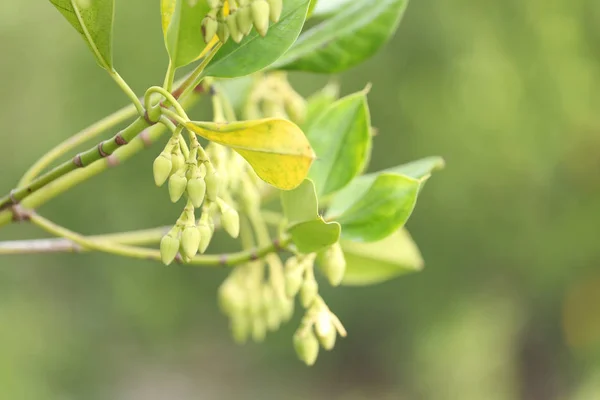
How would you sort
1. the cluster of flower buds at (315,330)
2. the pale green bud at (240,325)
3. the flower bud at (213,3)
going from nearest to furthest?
the flower bud at (213,3)
the cluster of flower buds at (315,330)
the pale green bud at (240,325)

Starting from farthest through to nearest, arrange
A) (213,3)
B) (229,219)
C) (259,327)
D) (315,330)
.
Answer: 1. (259,327)
2. (315,330)
3. (229,219)
4. (213,3)

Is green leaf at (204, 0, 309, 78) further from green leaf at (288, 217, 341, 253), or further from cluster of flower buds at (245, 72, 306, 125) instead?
cluster of flower buds at (245, 72, 306, 125)

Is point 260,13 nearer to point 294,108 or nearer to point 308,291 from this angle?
point 308,291

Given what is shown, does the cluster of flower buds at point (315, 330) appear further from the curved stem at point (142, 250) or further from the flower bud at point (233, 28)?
the flower bud at point (233, 28)

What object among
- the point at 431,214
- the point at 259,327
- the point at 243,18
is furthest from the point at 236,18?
the point at 431,214

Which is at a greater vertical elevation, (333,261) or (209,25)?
(209,25)

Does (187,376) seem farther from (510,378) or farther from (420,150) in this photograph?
(420,150)

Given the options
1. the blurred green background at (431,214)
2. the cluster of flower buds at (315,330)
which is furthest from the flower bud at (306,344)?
the blurred green background at (431,214)

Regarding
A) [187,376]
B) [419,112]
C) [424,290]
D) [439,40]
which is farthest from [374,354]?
[439,40]
